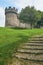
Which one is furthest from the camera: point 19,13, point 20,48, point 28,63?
point 19,13

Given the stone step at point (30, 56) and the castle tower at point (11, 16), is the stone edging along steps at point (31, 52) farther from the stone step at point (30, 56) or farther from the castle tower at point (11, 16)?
the castle tower at point (11, 16)

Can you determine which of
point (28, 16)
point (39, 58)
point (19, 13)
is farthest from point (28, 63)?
point (19, 13)

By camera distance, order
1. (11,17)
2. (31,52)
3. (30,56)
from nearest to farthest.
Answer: (30,56) < (31,52) < (11,17)

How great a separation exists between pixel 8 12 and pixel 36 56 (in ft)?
173

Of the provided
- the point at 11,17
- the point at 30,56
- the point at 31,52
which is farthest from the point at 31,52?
the point at 11,17

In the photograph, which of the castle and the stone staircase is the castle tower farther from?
the stone staircase

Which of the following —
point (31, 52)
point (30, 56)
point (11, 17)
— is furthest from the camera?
point (11, 17)

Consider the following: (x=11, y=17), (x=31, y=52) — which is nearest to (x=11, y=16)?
(x=11, y=17)

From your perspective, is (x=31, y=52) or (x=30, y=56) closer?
(x=30, y=56)

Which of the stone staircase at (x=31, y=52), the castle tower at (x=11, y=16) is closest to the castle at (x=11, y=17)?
the castle tower at (x=11, y=16)

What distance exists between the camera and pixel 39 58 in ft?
35.5

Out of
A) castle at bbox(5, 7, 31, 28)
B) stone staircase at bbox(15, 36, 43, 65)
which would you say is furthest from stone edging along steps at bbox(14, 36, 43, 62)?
castle at bbox(5, 7, 31, 28)

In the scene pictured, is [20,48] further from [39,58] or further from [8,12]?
[8,12]

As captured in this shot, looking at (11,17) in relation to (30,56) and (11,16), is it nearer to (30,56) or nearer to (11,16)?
(11,16)
